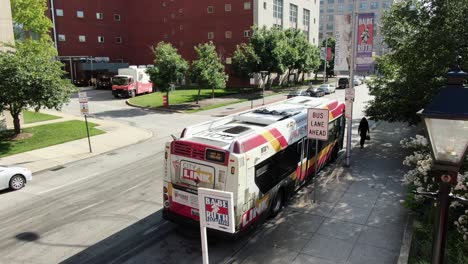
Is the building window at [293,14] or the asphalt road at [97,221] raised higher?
the building window at [293,14]

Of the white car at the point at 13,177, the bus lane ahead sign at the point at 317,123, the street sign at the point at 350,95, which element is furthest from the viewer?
the street sign at the point at 350,95

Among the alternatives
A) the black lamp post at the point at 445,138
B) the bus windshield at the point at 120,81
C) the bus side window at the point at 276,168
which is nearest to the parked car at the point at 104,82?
the bus windshield at the point at 120,81

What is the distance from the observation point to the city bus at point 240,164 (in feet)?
29.7

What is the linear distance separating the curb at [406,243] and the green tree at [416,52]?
7955mm

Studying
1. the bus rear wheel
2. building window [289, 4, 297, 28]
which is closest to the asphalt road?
the bus rear wheel

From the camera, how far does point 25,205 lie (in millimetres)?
13000

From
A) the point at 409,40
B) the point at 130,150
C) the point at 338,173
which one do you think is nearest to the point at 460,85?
the point at 338,173

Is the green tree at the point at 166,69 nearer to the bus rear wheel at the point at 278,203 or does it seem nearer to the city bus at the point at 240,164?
the city bus at the point at 240,164

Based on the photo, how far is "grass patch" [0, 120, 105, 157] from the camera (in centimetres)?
2128

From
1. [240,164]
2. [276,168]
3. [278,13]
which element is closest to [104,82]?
[278,13]

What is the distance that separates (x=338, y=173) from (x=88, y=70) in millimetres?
52242

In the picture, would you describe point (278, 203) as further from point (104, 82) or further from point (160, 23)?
point (160, 23)

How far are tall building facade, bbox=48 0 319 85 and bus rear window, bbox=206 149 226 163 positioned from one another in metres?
48.2

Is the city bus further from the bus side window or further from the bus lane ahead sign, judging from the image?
the bus lane ahead sign
